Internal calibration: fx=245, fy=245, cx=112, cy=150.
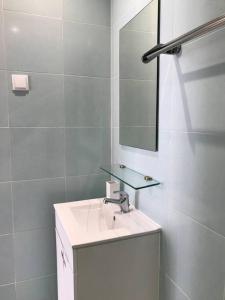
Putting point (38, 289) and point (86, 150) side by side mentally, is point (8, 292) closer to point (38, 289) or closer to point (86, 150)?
point (38, 289)

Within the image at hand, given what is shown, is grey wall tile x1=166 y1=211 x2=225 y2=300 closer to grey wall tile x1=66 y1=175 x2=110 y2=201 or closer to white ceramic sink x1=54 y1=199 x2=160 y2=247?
white ceramic sink x1=54 y1=199 x2=160 y2=247

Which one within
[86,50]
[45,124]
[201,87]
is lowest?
[45,124]

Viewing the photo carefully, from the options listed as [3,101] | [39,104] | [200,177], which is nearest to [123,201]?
[200,177]

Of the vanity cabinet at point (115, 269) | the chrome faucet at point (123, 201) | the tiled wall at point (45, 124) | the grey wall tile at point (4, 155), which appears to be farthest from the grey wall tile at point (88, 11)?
the vanity cabinet at point (115, 269)

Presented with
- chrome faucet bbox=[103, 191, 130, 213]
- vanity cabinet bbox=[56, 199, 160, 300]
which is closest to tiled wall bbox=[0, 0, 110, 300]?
chrome faucet bbox=[103, 191, 130, 213]

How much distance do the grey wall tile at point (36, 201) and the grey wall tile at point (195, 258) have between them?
0.89 meters

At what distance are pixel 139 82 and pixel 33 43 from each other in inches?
29.1

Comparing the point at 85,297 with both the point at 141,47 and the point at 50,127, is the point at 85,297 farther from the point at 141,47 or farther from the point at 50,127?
the point at 141,47

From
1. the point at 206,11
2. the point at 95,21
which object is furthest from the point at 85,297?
the point at 95,21

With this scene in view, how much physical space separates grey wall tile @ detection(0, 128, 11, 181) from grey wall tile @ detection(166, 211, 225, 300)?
1.07 m

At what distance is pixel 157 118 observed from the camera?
3.97 ft

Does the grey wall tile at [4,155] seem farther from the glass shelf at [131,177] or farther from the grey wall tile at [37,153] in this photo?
the glass shelf at [131,177]

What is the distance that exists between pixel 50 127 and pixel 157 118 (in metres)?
0.79

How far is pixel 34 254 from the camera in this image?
1.73m
